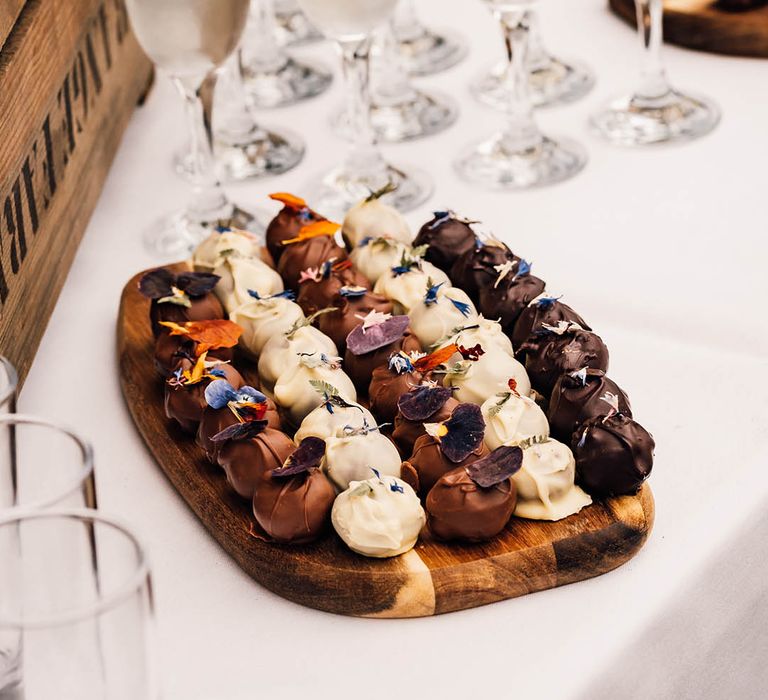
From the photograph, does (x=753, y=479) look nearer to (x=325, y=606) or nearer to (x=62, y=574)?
(x=325, y=606)

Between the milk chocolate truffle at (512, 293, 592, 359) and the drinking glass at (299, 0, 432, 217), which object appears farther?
the drinking glass at (299, 0, 432, 217)

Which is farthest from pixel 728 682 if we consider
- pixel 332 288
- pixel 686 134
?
pixel 686 134

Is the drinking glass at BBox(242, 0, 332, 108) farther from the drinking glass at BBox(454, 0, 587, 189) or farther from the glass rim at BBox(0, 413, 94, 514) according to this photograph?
the glass rim at BBox(0, 413, 94, 514)

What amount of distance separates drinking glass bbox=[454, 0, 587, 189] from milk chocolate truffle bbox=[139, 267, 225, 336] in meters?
0.37

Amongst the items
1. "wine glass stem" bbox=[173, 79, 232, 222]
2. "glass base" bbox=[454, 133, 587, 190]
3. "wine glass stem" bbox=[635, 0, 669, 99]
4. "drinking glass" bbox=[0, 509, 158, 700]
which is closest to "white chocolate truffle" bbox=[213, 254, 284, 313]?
"wine glass stem" bbox=[173, 79, 232, 222]

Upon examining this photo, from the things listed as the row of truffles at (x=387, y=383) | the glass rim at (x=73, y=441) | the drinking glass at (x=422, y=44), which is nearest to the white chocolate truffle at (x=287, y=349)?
the row of truffles at (x=387, y=383)

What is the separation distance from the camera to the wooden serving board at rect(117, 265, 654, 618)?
0.66 metres

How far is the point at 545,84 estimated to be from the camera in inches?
52.8

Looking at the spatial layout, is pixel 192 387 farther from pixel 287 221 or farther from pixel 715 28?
pixel 715 28

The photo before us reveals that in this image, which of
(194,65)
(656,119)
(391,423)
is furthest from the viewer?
(656,119)

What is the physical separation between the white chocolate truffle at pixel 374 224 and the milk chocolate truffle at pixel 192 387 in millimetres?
192

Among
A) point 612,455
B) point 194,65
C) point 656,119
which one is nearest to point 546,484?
point 612,455

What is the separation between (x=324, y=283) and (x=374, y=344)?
9 cm

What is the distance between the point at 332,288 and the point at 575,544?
11.0 inches
